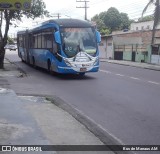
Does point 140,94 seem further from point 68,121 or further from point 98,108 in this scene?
point 68,121

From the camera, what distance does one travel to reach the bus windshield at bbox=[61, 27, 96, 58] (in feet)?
63.7

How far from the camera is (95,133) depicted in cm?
792

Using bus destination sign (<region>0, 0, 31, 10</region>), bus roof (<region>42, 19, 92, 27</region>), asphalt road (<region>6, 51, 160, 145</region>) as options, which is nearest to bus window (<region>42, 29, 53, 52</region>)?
bus roof (<region>42, 19, 92, 27</region>)

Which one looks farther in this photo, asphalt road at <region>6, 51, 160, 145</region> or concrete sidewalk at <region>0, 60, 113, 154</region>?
asphalt road at <region>6, 51, 160, 145</region>

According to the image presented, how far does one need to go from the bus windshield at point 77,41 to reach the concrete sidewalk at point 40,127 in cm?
844

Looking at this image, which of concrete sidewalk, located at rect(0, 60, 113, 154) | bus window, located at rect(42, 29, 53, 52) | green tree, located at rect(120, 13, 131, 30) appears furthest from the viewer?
green tree, located at rect(120, 13, 131, 30)

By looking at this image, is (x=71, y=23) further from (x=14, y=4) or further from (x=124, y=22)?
(x=124, y=22)

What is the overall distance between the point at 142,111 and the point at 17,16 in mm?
19835

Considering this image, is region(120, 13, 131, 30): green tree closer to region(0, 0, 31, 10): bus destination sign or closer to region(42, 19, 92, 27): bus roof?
region(42, 19, 92, 27): bus roof

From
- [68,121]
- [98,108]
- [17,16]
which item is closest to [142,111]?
→ [98,108]

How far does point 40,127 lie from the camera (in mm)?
8273

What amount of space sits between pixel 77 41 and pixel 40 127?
11.7 metres

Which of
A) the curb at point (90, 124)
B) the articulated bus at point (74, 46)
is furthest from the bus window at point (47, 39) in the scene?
the curb at point (90, 124)

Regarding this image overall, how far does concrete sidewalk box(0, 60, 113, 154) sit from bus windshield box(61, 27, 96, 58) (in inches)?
332
